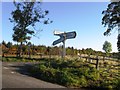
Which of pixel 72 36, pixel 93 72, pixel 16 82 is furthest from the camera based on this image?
pixel 72 36

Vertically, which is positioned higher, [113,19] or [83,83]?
[113,19]

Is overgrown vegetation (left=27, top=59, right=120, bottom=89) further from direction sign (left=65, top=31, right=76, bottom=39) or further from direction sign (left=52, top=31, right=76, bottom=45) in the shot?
direction sign (left=52, top=31, right=76, bottom=45)

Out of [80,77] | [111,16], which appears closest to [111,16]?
[111,16]

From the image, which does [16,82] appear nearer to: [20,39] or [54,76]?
[54,76]

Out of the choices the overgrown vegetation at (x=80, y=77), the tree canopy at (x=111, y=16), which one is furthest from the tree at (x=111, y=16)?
the overgrown vegetation at (x=80, y=77)

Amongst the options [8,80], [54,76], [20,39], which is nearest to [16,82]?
[8,80]

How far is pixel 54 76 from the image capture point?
59.1ft

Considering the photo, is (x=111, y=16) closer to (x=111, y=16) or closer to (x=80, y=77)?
(x=111, y=16)

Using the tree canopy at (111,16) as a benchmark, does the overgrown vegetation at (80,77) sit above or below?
below

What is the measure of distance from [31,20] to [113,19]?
47.2 ft

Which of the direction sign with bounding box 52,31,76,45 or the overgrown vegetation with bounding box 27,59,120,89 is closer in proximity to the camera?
the overgrown vegetation with bounding box 27,59,120,89

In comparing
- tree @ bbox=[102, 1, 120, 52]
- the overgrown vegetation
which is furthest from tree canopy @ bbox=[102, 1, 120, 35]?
the overgrown vegetation

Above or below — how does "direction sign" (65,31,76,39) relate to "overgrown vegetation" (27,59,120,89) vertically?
above

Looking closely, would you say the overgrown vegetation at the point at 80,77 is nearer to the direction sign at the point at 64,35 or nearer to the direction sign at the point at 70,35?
the direction sign at the point at 70,35
